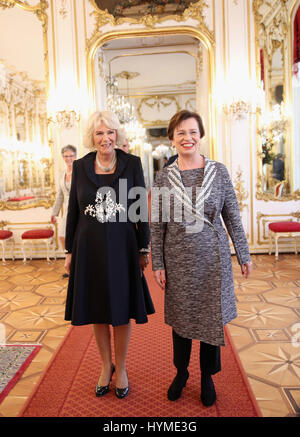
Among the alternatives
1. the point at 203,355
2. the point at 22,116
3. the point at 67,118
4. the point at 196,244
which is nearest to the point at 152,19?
the point at 67,118

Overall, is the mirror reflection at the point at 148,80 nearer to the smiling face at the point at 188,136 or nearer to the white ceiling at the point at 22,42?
the white ceiling at the point at 22,42

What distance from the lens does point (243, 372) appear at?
2.69m

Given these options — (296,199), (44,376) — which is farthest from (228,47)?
(44,376)

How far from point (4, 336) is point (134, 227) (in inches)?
76.3

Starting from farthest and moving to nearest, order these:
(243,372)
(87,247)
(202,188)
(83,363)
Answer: (83,363), (243,372), (87,247), (202,188)

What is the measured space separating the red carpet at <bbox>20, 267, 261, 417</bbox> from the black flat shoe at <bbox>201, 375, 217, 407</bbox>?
0.11 feet

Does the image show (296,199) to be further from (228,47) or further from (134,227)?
(134,227)

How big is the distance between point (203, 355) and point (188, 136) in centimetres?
126

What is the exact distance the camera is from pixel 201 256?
7.03 feet

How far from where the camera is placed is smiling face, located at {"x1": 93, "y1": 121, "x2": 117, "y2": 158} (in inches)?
91.3

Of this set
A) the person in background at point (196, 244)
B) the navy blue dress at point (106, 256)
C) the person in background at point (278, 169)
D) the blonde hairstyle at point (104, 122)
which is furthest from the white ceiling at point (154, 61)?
the person in background at point (196, 244)

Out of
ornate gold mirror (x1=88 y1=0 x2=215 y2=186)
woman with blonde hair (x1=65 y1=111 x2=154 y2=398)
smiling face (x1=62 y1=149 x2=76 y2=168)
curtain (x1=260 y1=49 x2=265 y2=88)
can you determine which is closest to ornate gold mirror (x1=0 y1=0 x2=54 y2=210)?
ornate gold mirror (x1=88 y1=0 x2=215 y2=186)

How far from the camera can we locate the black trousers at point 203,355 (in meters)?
2.26

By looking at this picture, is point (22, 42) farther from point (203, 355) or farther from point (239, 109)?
point (203, 355)
